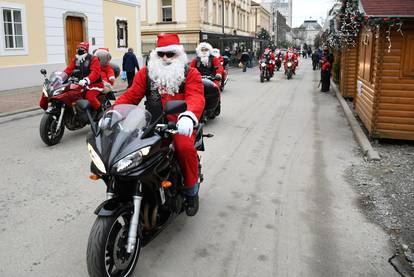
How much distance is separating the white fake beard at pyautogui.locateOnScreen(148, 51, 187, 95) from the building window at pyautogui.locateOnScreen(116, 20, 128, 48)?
19.3m

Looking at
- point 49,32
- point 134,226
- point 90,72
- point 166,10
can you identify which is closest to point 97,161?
point 134,226

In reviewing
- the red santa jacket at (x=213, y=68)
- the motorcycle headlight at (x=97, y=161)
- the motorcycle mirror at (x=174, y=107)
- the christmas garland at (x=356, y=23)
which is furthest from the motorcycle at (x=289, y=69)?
the motorcycle headlight at (x=97, y=161)

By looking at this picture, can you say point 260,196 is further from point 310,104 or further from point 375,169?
point 310,104

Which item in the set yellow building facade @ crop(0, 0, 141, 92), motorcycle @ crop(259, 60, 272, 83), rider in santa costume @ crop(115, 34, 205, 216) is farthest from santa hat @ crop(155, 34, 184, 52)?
motorcycle @ crop(259, 60, 272, 83)

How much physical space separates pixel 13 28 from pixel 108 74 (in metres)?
8.18

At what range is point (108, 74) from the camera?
371 inches

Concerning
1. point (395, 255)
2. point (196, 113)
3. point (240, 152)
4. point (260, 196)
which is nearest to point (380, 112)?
point (240, 152)

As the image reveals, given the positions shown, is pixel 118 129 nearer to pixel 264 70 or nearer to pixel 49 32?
pixel 49 32

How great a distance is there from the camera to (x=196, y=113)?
3.89 metres

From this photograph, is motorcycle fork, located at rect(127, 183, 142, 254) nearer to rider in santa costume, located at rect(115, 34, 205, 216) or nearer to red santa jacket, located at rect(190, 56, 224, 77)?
rider in santa costume, located at rect(115, 34, 205, 216)

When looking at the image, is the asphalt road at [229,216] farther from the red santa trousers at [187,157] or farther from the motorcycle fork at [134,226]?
the red santa trousers at [187,157]

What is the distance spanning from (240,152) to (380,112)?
9.07 ft

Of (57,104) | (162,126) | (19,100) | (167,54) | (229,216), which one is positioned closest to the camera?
(162,126)

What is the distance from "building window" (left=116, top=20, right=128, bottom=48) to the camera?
22.7 metres
